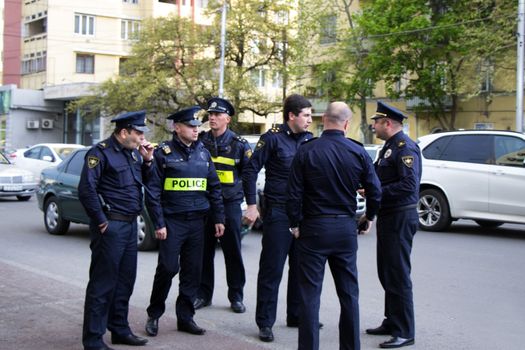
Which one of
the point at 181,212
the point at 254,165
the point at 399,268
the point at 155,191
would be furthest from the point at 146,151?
the point at 399,268

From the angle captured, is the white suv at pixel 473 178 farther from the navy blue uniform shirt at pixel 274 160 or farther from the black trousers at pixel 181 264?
the black trousers at pixel 181 264

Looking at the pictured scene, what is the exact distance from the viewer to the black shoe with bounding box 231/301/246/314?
7.05 meters

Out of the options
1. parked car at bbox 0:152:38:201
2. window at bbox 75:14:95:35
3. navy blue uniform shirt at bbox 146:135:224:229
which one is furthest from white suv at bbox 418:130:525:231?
window at bbox 75:14:95:35

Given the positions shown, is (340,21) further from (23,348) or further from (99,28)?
(23,348)

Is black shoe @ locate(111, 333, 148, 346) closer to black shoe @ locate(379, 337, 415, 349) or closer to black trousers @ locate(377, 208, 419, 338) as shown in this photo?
black shoe @ locate(379, 337, 415, 349)

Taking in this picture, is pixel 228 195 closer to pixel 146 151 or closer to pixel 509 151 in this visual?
pixel 146 151

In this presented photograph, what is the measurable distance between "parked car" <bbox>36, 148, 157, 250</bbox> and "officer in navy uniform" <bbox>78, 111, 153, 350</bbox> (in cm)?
607

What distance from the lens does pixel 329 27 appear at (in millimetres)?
38469

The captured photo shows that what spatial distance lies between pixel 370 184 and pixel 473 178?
8.08m

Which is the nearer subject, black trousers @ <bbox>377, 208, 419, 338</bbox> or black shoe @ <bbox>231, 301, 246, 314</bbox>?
black trousers @ <bbox>377, 208, 419, 338</bbox>

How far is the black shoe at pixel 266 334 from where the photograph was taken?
19.7 ft

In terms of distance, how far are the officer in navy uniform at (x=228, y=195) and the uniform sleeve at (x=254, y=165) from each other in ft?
1.59

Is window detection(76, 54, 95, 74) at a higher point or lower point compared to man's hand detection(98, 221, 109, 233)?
higher

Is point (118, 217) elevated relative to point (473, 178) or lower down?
lower down
